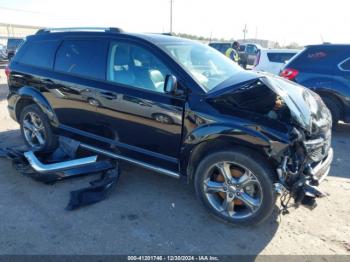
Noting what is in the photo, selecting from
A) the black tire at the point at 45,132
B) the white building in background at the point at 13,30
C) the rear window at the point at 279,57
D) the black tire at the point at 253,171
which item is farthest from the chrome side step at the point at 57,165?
the white building in background at the point at 13,30

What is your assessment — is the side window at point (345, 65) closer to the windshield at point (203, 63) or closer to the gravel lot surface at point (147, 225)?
the gravel lot surface at point (147, 225)

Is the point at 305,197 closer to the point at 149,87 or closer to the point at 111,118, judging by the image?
the point at 149,87

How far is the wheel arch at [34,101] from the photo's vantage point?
4465 mm

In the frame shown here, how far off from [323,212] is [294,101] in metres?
1.34

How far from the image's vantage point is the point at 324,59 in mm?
6195

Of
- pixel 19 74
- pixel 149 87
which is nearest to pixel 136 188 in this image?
pixel 149 87

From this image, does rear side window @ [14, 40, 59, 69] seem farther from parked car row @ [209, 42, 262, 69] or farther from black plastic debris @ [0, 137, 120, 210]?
parked car row @ [209, 42, 262, 69]

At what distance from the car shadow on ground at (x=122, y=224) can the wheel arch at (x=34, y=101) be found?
39.6 inches

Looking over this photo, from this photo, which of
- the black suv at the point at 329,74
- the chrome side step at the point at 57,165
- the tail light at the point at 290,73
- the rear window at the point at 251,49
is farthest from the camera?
the rear window at the point at 251,49

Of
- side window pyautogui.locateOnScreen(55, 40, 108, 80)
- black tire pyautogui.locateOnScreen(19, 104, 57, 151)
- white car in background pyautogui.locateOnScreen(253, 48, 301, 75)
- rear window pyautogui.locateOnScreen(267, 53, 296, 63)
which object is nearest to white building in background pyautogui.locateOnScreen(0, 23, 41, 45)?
white car in background pyautogui.locateOnScreen(253, 48, 301, 75)

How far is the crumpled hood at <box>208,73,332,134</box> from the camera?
3.05 meters

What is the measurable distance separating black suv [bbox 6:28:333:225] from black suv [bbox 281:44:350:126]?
8.19 feet

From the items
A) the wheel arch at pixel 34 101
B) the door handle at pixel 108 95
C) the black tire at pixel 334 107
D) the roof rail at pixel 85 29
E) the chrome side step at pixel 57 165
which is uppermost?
the roof rail at pixel 85 29

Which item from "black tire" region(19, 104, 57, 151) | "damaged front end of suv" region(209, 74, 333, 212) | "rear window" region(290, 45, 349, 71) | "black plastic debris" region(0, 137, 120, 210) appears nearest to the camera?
"damaged front end of suv" region(209, 74, 333, 212)
